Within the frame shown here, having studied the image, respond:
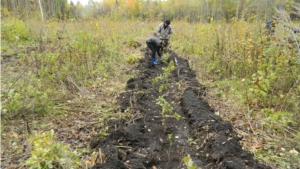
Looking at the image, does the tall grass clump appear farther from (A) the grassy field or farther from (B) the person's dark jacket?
(B) the person's dark jacket

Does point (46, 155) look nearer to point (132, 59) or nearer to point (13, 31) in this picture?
point (132, 59)

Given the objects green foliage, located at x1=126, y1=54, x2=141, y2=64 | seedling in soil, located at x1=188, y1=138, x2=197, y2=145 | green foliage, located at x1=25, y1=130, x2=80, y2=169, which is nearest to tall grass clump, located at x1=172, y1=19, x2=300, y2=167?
seedling in soil, located at x1=188, y1=138, x2=197, y2=145

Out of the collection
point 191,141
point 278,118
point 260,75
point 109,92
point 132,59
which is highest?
point 132,59

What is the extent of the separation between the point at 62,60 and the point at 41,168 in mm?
3161

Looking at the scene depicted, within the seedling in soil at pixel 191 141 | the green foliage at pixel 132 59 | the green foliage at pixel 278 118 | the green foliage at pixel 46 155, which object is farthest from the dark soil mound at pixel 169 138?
the green foliage at pixel 132 59


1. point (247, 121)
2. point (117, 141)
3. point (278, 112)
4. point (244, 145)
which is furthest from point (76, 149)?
point (278, 112)

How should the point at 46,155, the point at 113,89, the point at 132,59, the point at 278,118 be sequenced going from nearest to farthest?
1. the point at 46,155
2. the point at 278,118
3. the point at 113,89
4. the point at 132,59

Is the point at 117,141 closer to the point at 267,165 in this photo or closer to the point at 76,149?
the point at 76,149

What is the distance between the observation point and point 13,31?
697cm

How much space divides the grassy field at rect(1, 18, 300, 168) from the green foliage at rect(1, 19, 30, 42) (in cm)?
26

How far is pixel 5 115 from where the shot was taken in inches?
114

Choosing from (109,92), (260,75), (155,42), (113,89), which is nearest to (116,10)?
(155,42)

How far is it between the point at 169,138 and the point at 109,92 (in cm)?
196

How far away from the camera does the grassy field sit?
2.81 meters
